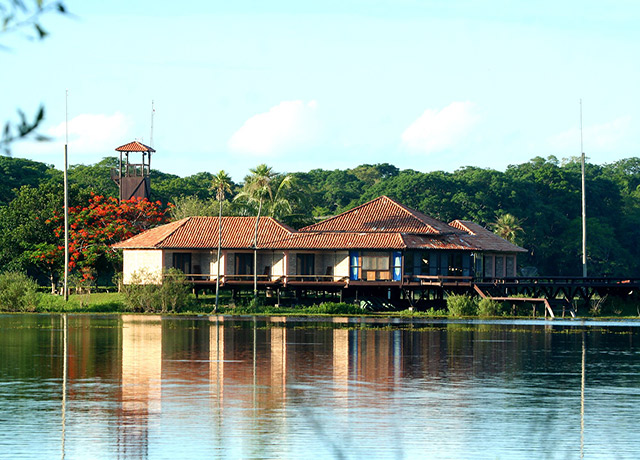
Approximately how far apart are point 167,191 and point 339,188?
25.8m

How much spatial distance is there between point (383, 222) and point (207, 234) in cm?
1151

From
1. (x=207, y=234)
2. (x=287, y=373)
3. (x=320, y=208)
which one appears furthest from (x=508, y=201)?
(x=287, y=373)

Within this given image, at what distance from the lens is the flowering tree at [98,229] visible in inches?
2918

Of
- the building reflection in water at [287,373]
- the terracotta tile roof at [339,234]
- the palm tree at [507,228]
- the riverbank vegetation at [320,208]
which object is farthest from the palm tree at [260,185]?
the building reflection in water at [287,373]

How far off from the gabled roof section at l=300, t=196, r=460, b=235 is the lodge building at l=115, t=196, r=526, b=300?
6 cm

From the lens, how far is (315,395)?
2497 cm

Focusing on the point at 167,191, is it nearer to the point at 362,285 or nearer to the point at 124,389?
the point at 362,285

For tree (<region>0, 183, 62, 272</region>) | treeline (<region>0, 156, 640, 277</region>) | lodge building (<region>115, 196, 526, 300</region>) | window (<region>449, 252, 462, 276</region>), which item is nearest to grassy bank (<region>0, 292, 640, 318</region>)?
lodge building (<region>115, 196, 526, 300</region>)

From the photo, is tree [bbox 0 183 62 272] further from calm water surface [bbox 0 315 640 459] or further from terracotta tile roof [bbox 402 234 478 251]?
calm water surface [bbox 0 315 640 459]

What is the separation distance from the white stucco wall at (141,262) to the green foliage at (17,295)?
6052mm

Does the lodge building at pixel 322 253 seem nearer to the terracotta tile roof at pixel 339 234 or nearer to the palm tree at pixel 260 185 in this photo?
the terracotta tile roof at pixel 339 234

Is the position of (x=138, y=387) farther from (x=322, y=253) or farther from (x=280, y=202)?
(x=280, y=202)

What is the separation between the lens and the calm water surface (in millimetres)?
18531

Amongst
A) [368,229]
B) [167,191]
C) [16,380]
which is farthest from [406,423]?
[167,191]
